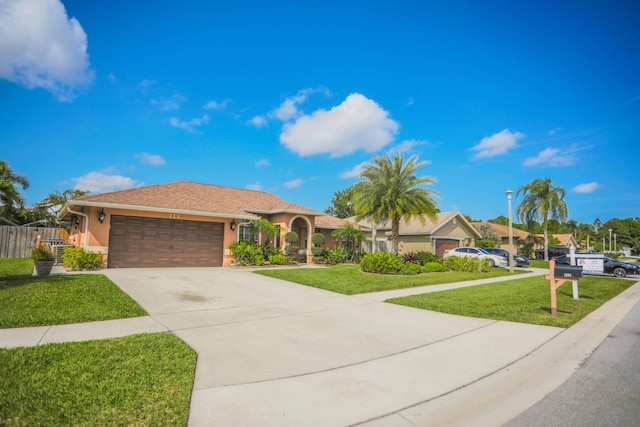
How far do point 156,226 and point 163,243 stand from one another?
0.93 meters

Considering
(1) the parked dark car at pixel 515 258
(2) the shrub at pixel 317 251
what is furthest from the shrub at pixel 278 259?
(1) the parked dark car at pixel 515 258

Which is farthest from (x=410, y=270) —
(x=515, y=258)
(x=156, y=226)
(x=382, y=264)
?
(x=515, y=258)

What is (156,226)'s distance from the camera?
55.3ft

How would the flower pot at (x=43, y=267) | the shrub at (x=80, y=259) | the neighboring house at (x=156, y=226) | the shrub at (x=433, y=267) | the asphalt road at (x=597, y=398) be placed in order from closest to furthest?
the asphalt road at (x=597, y=398) < the flower pot at (x=43, y=267) < the shrub at (x=80, y=259) < the neighboring house at (x=156, y=226) < the shrub at (x=433, y=267)

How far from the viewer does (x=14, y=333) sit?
5.58 metres

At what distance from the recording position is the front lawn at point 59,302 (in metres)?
6.43

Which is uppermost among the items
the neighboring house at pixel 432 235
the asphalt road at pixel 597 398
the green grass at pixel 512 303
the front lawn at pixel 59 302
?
the neighboring house at pixel 432 235

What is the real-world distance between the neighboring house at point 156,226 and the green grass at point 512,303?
11753 mm

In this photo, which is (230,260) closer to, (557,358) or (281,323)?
(281,323)

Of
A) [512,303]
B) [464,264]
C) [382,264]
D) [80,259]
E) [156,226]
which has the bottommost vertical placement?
[512,303]

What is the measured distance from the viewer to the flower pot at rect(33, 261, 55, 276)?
39.1 feet

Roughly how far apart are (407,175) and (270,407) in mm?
18836

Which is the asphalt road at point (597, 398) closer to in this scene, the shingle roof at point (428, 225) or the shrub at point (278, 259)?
the shrub at point (278, 259)

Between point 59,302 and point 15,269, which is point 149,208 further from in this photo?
point 59,302
